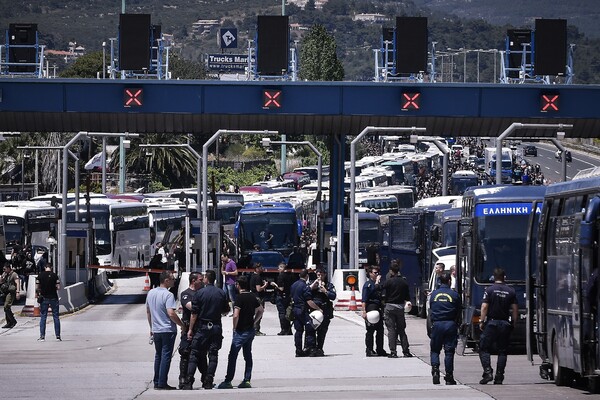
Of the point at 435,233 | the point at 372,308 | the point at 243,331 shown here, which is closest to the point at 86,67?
the point at 435,233

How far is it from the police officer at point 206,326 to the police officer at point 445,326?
3.19m

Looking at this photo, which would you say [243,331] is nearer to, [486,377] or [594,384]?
[486,377]

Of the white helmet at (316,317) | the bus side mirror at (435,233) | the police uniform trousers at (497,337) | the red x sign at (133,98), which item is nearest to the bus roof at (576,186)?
the police uniform trousers at (497,337)

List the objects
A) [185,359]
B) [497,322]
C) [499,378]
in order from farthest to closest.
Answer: [185,359], [497,322], [499,378]

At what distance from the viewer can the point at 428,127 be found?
4525cm

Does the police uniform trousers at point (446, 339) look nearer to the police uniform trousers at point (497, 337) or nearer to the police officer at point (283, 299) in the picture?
the police uniform trousers at point (497, 337)

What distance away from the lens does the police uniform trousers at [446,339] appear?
2084cm

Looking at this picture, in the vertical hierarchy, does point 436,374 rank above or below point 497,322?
below

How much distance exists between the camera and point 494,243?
2767 centimetres

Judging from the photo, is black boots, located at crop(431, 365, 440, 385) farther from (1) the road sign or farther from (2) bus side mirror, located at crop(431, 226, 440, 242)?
(1) the road sign

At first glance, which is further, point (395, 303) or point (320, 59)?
point (320, 59)

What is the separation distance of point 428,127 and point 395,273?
19352mm

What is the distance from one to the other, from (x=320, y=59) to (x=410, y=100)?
4129 inches

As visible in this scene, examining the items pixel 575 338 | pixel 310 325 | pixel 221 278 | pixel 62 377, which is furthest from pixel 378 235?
pixel 575 338
